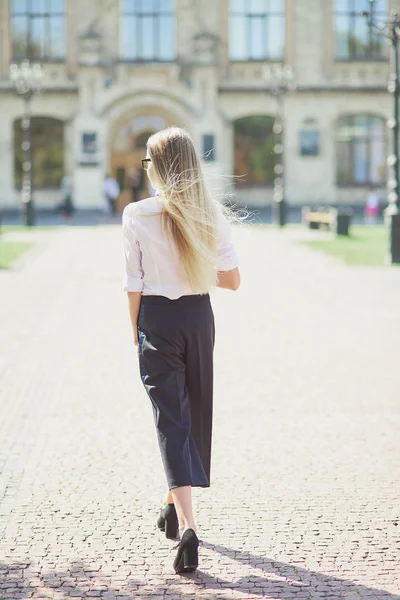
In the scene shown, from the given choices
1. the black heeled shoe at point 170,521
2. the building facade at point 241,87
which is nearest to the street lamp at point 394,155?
the black heeled shoe at point 170,521

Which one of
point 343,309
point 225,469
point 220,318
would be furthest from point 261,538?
point 343,309

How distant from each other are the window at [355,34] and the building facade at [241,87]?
0.04 metres

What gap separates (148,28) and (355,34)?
861 centimetres

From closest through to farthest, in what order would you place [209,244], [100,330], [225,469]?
[209,244] → [225,469] → [100,330]

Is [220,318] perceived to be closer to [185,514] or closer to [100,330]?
[100,330]

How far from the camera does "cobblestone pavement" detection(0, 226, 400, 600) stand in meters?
4.63

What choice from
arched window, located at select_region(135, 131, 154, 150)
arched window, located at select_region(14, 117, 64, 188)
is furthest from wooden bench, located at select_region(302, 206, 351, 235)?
arched window, located at select_region(14, 117, 64, 188)

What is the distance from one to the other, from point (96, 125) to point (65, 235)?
1167cm

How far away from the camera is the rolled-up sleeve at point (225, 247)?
487cm

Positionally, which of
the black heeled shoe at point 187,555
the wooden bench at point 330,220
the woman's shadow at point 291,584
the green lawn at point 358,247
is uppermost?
the wooden bench at point 330,220

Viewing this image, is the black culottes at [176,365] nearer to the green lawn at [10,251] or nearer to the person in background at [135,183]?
the green lawn at [10,251]

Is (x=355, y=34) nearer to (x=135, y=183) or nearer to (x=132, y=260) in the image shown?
(x=135, y=183)

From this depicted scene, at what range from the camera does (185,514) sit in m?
4.83

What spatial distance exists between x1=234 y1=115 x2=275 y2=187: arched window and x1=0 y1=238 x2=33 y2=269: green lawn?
58.2ft
